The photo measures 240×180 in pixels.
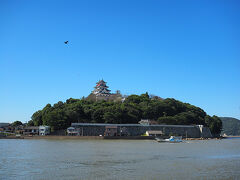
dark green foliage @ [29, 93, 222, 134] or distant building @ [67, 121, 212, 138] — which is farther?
dark green foliage @ [29, 93, 222, 134]

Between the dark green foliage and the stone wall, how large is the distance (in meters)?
3.34

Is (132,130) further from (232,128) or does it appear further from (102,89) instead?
(232,128)

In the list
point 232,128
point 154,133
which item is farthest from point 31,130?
point 232,128

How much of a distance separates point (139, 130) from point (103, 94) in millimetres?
36824

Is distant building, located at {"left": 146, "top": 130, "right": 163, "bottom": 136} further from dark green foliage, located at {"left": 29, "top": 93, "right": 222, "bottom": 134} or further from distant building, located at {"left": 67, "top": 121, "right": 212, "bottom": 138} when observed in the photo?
dark green foliage, located at {"left": 29, "top": 93, "right": 222, "bottom": 134}

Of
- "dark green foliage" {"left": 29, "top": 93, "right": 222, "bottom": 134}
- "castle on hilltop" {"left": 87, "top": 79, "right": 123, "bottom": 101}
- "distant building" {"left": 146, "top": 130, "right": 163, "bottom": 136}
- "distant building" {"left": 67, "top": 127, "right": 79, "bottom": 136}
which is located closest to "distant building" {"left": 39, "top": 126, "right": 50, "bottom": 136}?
"dark green foliage" {"left": 29, "top": 93, "right": 222, "bottom": 134}

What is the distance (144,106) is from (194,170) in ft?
211

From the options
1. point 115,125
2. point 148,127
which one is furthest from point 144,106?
point 115,125

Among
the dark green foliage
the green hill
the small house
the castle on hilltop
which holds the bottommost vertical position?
the green hill

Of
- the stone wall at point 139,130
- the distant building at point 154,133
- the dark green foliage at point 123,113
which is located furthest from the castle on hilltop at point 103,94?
the distant building at point 154,133

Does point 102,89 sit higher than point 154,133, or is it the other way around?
point 102,89

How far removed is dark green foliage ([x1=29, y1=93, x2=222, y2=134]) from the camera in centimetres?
6703

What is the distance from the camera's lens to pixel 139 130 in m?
68.6

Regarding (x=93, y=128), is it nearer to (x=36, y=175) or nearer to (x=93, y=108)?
(x=93, y=108)
